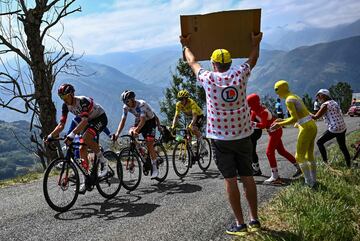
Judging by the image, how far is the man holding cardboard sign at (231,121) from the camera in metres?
5.18

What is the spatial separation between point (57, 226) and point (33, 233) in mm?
408

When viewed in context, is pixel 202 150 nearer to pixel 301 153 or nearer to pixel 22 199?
pixel 301 153

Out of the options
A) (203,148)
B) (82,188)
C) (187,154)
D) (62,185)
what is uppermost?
(203,148)

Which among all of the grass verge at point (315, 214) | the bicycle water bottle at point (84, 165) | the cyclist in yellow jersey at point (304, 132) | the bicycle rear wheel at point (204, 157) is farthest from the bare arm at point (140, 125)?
the grass verge at point (315, 214)

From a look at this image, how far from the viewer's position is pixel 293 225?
543 centimetres

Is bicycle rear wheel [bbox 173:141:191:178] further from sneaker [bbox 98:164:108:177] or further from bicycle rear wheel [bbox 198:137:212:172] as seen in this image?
sneaker [bbox 98:164:108:177]

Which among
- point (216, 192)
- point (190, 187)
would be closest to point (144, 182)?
point (190, 187)

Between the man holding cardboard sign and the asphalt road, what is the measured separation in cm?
77

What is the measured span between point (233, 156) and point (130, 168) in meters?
4.84

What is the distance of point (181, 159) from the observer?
11312mm

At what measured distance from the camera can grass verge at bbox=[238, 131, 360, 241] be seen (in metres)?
5.11

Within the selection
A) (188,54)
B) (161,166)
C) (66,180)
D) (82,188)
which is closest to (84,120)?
(66,180)

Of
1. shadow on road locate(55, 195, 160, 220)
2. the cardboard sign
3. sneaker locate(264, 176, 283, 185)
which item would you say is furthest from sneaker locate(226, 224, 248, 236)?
sneaker locate(264, 176, 283, 185)

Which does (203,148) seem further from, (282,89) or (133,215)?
(133,215)
